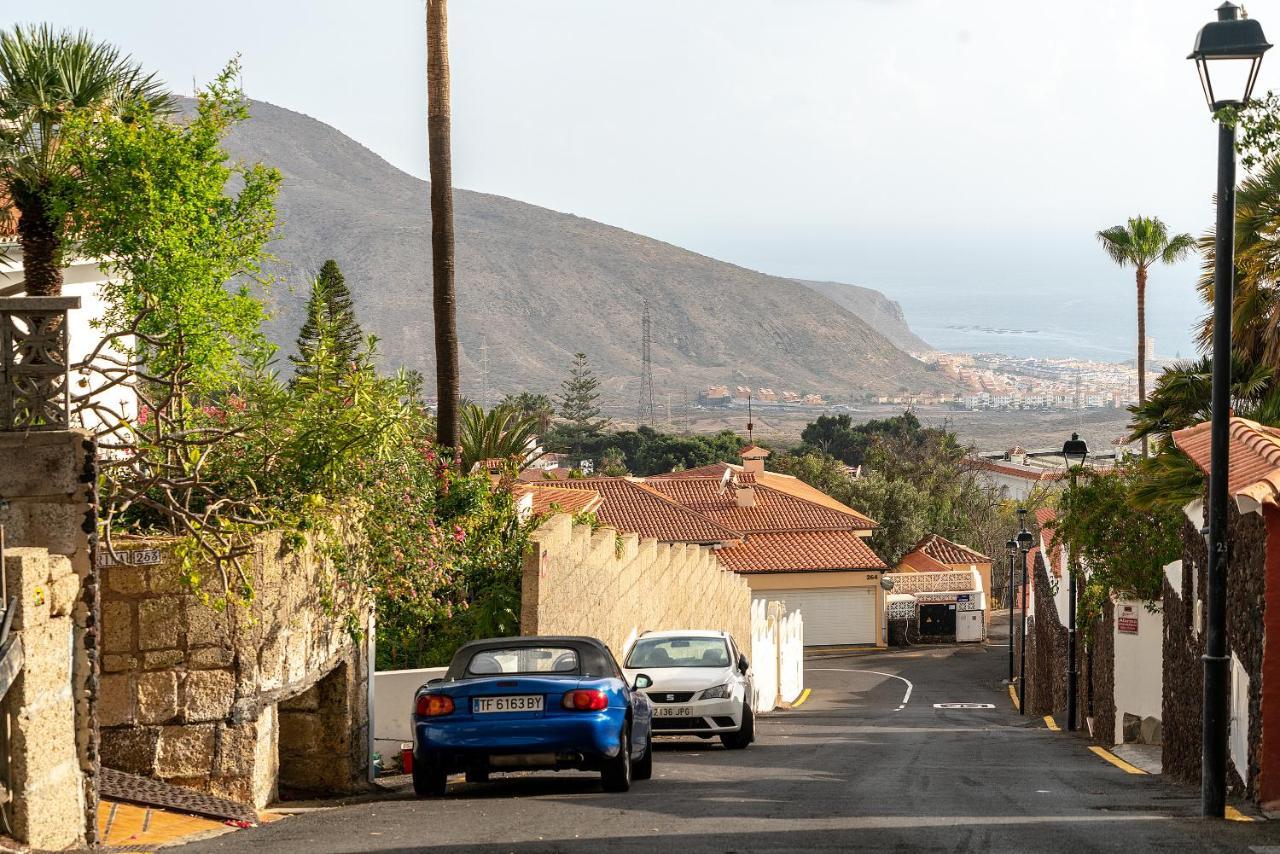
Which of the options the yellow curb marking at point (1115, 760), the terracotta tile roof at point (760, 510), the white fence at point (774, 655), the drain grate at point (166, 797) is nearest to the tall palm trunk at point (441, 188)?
the yellow curb marking at point (1115, 760)

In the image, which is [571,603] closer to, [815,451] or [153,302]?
[153,302]

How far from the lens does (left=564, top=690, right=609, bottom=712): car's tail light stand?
13.5 meters

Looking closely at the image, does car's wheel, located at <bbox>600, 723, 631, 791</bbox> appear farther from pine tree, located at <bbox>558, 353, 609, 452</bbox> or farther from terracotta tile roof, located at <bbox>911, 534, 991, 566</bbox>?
pine tree, located at <bbox>558, 353, 609, 452</bbox>

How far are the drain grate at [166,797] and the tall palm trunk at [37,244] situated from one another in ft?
27.3

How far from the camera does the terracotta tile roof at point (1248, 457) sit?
12805 millimetres

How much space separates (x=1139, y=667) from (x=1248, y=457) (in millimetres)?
13475

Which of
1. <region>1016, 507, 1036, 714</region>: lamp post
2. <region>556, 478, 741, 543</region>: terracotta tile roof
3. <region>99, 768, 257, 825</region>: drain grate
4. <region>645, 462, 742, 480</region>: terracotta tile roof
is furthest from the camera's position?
<region>645, 462, 742, 480</region>: terracotta tile roof

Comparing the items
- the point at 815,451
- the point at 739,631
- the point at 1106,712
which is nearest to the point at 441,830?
the point at 1106,712

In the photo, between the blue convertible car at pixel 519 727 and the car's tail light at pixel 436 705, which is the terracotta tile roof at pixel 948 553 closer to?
the blue convertible car at pixel 519 727

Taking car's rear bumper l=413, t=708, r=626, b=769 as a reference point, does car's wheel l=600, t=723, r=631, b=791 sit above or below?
below

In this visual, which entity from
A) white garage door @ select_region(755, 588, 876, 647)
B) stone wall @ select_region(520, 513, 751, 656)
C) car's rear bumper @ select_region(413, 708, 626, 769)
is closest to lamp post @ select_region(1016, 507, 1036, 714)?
stone wall @ select_region(520, 513, 751, 656)

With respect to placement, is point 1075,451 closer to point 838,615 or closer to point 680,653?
point 680,653

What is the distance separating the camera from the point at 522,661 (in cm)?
1490

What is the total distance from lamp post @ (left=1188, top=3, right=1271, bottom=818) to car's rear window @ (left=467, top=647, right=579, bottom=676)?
213 inches
